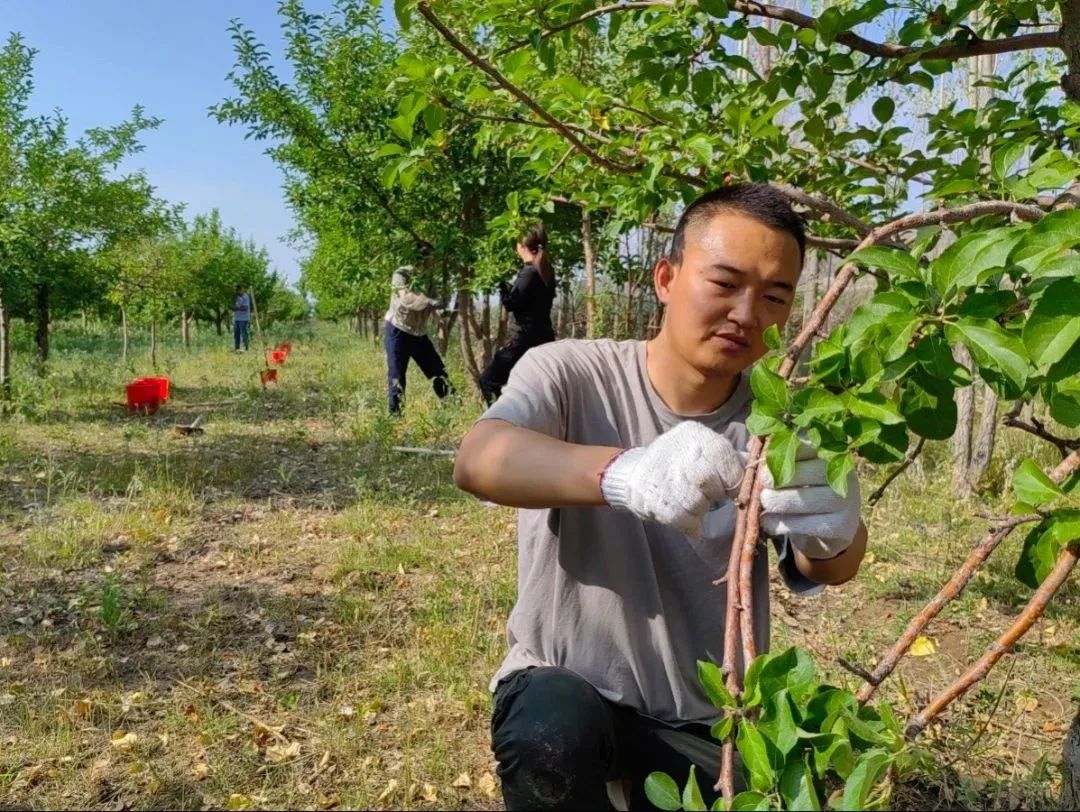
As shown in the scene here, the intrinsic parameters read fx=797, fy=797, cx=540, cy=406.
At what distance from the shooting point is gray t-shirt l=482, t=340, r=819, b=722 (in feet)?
5.40

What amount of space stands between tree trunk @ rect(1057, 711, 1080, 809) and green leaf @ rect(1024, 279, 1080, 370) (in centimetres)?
97

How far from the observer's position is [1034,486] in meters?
0.93

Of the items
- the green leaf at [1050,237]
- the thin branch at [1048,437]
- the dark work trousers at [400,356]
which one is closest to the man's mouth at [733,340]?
the thin branch at [1048,437]

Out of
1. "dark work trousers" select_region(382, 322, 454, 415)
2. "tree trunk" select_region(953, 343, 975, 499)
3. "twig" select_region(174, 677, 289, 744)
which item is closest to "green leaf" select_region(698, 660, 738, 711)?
"twig" select_region(174, 677, 289, 744)

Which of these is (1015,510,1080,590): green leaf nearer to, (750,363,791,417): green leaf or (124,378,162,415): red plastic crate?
(750,363,791,417): green leaf

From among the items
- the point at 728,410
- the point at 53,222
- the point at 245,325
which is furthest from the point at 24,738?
the point at 245,325

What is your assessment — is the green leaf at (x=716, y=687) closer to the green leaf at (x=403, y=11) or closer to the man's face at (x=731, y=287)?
the man's face at (x=731, y=287)

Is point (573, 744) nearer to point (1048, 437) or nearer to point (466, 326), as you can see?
point (1048, 437)

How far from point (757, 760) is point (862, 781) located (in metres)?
0.10

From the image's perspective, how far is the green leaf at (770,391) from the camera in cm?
91

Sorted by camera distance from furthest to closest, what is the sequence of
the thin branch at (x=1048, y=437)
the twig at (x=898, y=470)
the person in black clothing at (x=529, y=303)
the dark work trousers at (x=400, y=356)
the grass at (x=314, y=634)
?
the dark work trousers at (x=400, y=356)
the person in black clothing at (x=529, y=303)
the grass at (x=314, y=634)
the twig at (x=898, y=470)
the thin branch at (x=1048, y=437)

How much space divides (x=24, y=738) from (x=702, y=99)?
2.81 meters

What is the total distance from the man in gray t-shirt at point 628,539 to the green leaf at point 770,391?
1.39 feet

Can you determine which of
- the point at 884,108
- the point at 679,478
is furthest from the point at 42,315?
the point at 679,478
